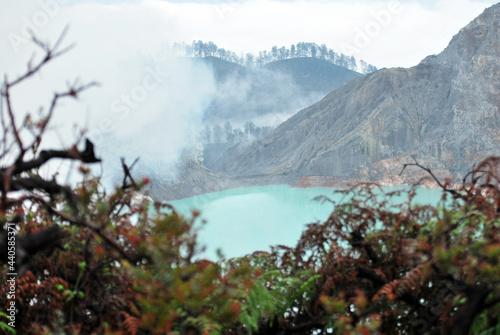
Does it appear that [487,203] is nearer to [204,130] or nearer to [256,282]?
[256,282]

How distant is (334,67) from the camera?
102 meters

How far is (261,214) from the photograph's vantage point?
2592 cm

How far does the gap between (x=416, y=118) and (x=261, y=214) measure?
19.4 metres

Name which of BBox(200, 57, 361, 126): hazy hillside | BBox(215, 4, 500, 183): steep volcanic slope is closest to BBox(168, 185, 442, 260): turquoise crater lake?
BBox(215, 4, 500, 183): steep volcanic slope

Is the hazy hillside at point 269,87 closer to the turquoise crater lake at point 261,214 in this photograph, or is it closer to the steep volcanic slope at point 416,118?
the steep volcanic slope at point 416,118

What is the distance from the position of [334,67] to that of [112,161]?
72072 millimetres

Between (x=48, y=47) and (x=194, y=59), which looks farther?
(x=194, y=59)

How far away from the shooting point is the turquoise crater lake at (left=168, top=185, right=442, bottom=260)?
1784 cm

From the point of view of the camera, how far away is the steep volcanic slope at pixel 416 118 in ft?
109

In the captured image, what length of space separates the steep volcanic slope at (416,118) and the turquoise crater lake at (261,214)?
3.94 m

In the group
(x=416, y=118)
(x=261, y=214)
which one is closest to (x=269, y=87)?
(x=416, y=118)

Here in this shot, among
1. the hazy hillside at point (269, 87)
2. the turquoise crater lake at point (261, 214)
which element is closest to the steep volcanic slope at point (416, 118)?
the turquoise crater lake at point (261, 214)

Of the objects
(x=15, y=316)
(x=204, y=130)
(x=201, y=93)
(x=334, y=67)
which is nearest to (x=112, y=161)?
(x=204, y=130)

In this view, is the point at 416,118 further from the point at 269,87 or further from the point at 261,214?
the point at 269,87
